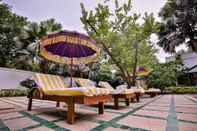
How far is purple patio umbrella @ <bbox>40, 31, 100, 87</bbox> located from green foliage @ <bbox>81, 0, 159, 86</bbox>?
3.05m

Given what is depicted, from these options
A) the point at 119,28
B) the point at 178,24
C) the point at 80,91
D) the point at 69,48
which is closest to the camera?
the point at 80,91

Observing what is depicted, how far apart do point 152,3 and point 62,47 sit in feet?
23.1

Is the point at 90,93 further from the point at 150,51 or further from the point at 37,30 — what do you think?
the point at 37,30

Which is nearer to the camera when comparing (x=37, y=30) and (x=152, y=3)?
(x=152, y=3)

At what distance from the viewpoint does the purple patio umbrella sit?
404cm

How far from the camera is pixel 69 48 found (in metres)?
5.18

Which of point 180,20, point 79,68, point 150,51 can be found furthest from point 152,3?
point 180,20

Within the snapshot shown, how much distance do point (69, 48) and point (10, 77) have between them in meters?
9.46

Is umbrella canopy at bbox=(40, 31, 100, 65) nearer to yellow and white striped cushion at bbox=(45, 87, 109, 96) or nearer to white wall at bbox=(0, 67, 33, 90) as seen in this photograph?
yellow and white striped cushion at bbox=(45, 87, 109, 96)

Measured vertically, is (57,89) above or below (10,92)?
above

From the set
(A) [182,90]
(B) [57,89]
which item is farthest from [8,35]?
(A) [182,90]

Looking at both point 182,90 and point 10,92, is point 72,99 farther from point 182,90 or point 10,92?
point 182,90

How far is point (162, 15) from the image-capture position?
18.6 metres

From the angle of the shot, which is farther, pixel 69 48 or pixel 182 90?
pixel 182 90
